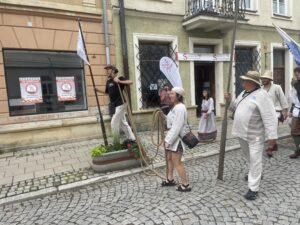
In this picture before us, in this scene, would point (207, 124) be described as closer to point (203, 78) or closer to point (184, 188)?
point (184, 188)

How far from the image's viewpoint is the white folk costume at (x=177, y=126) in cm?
382

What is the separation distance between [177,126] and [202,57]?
6729mm

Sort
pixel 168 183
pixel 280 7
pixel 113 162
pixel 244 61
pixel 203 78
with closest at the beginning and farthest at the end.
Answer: pixel 168 183
pixel 113 162
pixel 203 78
pixel 244 61
pixel 280 7

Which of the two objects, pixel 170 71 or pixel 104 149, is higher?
pixel 170 71

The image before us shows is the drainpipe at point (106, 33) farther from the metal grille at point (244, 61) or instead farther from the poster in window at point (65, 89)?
the metal grille at point (244, 61)

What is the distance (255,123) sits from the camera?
12.3ft

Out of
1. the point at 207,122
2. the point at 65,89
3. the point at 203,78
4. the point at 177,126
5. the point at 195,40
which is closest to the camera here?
the point at 177,126

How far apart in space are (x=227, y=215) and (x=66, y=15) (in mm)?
6553

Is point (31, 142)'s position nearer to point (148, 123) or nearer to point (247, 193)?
point (148, 123)

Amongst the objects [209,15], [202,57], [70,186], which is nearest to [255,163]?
[70,186]

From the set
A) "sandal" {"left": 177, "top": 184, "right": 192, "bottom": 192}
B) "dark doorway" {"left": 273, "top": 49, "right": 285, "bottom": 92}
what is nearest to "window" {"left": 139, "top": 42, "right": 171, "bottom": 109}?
"sandal" {"left": 177, "top": 184, "right": 192, "bottom": 192}

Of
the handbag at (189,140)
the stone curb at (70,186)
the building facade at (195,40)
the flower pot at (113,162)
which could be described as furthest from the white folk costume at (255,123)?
the building facade at (195,40)

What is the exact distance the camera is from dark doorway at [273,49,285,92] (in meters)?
12.7

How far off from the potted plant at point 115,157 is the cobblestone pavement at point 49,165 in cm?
20
